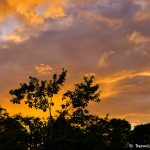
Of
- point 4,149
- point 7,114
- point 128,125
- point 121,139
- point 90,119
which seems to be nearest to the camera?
point 4,149

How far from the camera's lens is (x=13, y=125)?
193 ft

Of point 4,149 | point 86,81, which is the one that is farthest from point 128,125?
point 4,149

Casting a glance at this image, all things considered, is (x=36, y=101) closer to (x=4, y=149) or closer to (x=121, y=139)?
(x=4, y=149)

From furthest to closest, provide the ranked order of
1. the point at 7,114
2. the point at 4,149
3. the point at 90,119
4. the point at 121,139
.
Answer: the point at 121,139
the point at 7,114
the point at 90,119
the point at 4,149

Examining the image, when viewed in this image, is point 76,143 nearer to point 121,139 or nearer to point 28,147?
point 28,147

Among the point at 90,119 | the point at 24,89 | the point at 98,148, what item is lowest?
the point at 98,148

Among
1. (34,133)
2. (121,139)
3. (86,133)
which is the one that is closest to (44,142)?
(34,133)

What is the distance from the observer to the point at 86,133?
185ft

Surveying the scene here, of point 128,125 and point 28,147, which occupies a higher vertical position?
point 128,125

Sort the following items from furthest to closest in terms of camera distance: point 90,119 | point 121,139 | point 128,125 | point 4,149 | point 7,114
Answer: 1. point 128,125
2. point 121,139
3. point 7,114
4. point 90,119
5. point 4,149

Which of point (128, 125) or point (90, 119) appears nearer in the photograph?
point (90, 119)

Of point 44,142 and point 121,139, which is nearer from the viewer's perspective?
point 44,142

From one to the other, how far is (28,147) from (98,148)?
10.5 metres

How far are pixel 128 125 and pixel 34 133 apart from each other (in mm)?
55413
